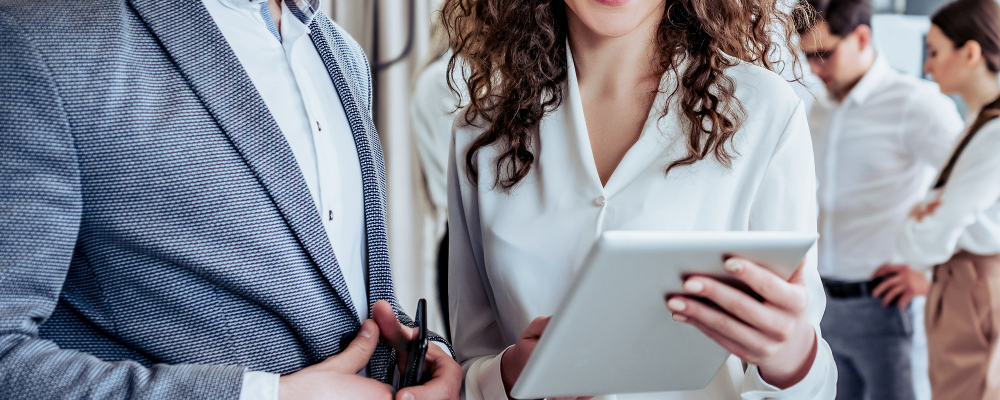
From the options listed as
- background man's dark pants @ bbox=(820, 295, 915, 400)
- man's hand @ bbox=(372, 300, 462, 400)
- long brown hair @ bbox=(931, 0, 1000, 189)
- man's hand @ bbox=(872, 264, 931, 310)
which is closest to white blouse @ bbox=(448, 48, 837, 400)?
man's hand @ bbox=(372, 300, 462, 400)

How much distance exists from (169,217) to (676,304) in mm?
635

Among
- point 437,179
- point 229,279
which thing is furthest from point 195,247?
point 437,179

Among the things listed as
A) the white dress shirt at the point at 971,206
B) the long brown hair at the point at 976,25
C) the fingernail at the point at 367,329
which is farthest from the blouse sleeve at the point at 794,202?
the long brown hair at the point at 976,25

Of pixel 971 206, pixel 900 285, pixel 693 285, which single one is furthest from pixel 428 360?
pixel 900 285

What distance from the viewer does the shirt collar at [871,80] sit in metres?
3.79

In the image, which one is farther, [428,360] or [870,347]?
[870,347]

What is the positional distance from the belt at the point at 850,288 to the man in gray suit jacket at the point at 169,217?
10.6 ft

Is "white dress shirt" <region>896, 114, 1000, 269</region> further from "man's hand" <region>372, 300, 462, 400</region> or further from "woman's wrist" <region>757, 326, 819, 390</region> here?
"man's hand" <region>372, 300, 462, 400</region>

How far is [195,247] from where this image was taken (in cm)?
94

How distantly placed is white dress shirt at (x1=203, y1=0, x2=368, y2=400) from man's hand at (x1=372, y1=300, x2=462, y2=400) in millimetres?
69

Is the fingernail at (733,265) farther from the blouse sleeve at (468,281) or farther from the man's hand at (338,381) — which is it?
the blouse sleeve at (468,281)

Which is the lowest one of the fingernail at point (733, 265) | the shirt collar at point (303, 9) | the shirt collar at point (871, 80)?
the shirt collar at point (871, 80)

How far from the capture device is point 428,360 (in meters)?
1.16

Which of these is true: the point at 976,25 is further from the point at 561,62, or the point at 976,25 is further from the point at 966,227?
the point at 561,62
